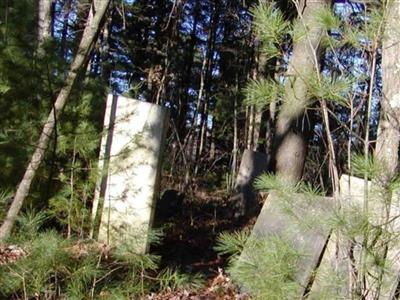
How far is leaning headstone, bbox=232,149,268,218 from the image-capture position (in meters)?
6.75

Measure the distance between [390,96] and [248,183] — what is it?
455 cm

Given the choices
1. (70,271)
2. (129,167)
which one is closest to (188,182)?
(129,167)

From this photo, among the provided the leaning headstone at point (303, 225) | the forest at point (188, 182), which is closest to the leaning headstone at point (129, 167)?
the forest at point (188, 182)

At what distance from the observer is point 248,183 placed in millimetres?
6883

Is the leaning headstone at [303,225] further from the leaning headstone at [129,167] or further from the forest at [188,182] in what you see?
the leaning headstone at [129,167]

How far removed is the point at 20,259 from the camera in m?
3.10

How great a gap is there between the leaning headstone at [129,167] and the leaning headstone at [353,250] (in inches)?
86.0

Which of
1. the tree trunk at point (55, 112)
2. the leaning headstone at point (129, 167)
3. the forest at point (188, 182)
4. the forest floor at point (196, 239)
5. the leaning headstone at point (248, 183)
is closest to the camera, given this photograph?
the forest at point (188, 182)

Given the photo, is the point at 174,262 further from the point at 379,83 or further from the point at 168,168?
the point at 168,168

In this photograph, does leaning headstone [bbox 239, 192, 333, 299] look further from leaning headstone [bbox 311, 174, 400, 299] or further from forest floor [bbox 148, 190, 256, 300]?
forest floor [bbox 148, 190, 256, 300]

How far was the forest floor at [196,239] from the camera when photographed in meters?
4.12

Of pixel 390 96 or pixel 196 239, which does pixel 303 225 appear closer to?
pixel 390 96

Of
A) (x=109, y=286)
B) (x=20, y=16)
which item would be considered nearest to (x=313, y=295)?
(x=109, y=286)

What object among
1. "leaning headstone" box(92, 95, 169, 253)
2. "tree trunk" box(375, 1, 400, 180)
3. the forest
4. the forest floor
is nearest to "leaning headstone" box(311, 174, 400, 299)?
the forest
